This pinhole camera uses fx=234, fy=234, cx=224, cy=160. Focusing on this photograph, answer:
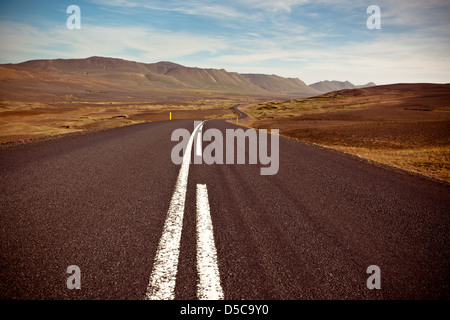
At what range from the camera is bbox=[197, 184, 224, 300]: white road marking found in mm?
1821

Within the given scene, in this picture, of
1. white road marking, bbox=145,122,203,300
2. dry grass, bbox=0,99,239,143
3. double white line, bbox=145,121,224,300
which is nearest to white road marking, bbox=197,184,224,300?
double white line, bbox=145,121,224,300

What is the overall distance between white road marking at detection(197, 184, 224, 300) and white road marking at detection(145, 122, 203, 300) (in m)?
0.21

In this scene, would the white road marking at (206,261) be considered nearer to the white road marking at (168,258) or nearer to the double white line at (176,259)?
the double white line at (176,259)

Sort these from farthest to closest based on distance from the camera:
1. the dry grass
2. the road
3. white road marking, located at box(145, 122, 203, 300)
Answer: the dry grass < the road < white road marking, located at box(145, 122, 203, 300)

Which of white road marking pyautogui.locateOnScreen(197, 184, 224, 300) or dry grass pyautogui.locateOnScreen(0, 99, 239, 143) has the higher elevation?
dry grass pyautogui.locateOnScreen(0, 99, 239, 143)

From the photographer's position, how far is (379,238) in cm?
283

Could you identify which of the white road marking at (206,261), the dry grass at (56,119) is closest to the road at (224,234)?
the white road marking at (206,261)

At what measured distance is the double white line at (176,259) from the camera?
181 centimetres

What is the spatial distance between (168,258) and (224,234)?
0.73m

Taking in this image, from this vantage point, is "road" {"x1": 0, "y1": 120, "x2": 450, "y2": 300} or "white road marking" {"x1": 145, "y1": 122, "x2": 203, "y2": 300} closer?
"white road marking" {"x1": 145, "y1": 122, "x2": 203, "y2": 300}

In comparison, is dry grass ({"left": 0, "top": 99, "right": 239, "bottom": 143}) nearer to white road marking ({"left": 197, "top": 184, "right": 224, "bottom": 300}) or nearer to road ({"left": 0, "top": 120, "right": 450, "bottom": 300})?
road ({"left": 0, "top": 120, "right": 450, "bottom": 300})

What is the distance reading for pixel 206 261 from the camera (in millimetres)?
2186

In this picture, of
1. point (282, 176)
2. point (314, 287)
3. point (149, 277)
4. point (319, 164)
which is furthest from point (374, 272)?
point (319, 164)

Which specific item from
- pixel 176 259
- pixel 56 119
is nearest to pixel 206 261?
pixel 176 259
